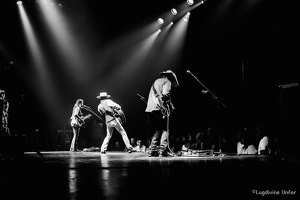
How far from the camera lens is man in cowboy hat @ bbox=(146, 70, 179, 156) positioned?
6.44 metres

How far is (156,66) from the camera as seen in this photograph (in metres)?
14.5

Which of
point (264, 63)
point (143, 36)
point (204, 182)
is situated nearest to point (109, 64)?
point (143, 36)

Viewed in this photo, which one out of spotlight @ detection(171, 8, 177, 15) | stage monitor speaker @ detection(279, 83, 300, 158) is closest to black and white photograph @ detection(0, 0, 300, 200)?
stage monitor speaker @ detection(279, 83, 300, 158)

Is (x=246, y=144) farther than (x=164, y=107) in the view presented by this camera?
Yes

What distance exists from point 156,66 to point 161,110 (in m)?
8.21

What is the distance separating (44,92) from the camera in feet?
52.5

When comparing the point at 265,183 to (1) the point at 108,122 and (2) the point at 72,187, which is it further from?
(1) the point at 108,122

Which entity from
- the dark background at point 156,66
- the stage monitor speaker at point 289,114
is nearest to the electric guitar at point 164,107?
the dark background at point 156,66

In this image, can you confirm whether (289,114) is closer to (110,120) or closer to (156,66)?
(110,120)

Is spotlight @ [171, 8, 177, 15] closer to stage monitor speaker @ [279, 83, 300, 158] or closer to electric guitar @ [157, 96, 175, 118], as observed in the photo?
electric guitar @ [157, 96, 175, 118]

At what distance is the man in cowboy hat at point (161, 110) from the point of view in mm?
6441

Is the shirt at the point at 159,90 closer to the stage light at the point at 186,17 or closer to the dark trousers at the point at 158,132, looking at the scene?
the dark trousers at the point at 158,132

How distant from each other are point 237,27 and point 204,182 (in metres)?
9.38

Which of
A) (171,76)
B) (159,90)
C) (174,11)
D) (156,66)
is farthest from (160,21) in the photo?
(159,90)
